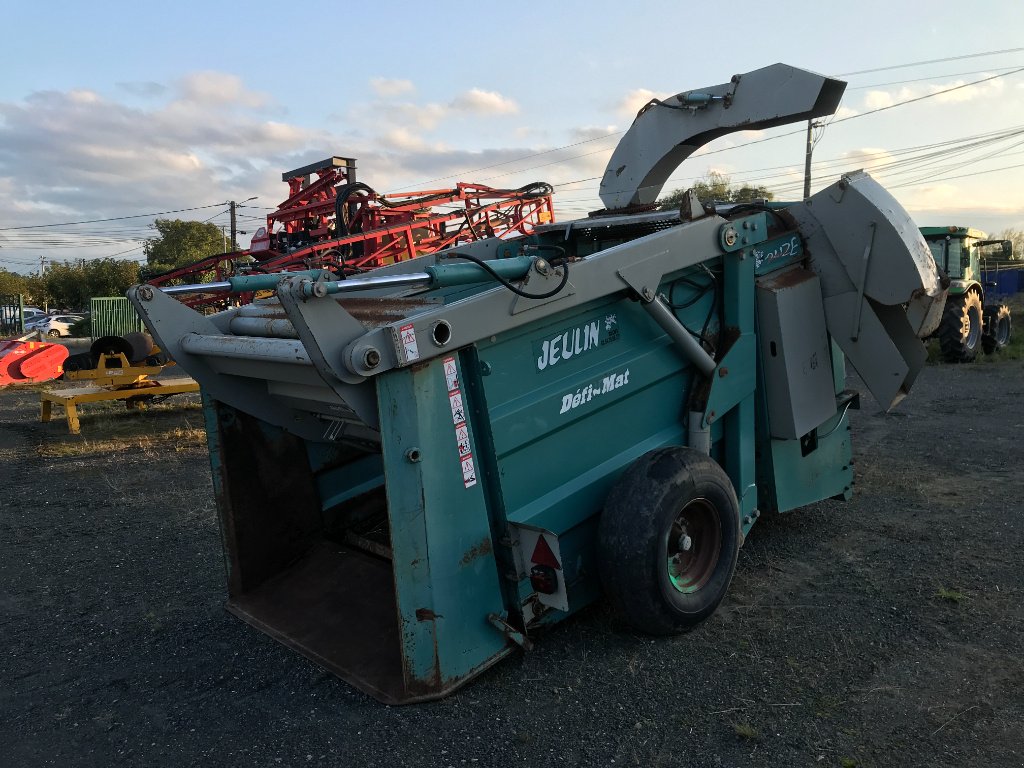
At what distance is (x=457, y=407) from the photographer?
2.78m

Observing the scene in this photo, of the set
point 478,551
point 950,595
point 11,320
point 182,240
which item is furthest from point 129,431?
point 182,240

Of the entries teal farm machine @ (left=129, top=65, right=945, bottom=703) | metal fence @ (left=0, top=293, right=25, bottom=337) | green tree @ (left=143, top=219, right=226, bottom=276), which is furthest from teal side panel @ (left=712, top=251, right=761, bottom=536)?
green tree @ (left=143, top=219, right=226, bottom=276)

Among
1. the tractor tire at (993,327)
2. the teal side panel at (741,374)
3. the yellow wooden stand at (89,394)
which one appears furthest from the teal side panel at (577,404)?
the tractor tire at (993,327)

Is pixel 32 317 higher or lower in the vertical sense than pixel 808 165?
lower

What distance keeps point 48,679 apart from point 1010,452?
7.11m

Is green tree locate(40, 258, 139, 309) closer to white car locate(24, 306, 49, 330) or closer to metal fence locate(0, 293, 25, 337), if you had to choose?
white car locate(24, 306, 49, 330)

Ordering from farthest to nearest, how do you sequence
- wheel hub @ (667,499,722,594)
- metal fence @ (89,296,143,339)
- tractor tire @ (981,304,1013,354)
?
1. metal fence @ (89,296,143,339)
2. tractor tire @ (981,304,1013,354)
3. wheel hub @ (667,499,722,594)

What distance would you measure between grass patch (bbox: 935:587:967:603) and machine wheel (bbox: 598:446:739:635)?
1108 mm

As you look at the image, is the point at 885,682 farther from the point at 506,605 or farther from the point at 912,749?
the point at 506,605

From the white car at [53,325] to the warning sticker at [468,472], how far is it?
29.5 meters

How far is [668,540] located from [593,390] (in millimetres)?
720

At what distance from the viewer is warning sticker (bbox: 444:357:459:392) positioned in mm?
2727

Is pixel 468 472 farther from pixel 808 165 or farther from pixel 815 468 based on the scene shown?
pixel 808 165

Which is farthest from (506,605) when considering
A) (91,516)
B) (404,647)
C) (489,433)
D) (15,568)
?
(91,516)
